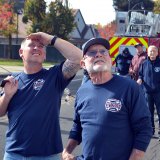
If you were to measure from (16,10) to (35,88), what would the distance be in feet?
176

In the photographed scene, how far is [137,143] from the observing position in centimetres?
358

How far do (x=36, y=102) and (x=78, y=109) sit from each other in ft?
1.49

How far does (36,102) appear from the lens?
A: 4195mm

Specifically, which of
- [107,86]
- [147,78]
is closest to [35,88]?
[107,86]

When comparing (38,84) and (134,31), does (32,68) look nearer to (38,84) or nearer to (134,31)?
(38,84)

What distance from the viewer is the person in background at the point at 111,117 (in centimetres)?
361

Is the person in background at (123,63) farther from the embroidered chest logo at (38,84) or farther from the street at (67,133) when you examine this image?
the embroidered chest logo at (38,84)

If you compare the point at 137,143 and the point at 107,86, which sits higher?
the point at 107,86

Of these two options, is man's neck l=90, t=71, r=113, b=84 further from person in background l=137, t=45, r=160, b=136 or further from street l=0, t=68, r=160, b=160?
person in background l=137, t=45, r=160, b=136

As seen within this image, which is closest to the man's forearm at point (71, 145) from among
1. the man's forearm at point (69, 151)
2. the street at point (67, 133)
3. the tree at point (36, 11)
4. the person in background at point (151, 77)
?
the man's forearm at point (69, 151)

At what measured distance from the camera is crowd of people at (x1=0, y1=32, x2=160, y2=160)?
11.9 ft

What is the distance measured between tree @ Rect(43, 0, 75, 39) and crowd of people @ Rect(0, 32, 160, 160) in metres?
46.5

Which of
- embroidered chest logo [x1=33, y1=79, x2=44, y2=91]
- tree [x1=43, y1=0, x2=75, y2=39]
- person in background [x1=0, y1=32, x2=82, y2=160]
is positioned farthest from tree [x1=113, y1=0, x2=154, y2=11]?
embroidered chest logo [x1=33, y1=79, x2=44, y2=91]

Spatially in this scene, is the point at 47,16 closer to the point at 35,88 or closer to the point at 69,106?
the point at 69,106
